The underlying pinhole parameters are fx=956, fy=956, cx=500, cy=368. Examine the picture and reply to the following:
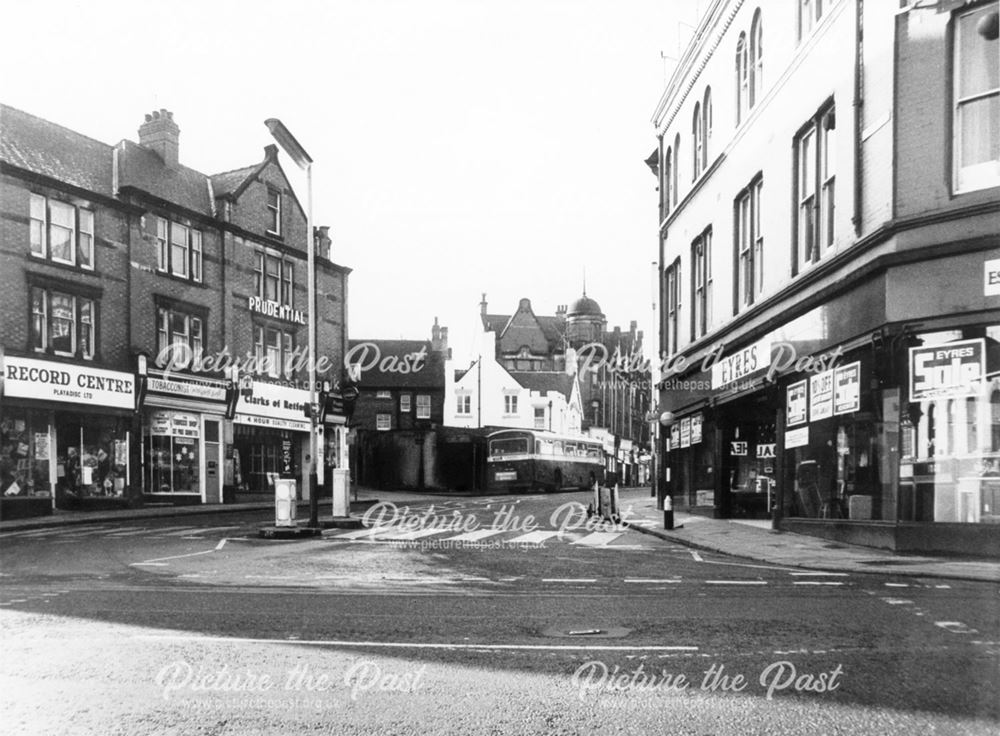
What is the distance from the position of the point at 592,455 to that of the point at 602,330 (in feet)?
166

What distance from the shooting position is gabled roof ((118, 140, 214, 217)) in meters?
32.6

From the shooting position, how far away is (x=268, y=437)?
3953 centimetres

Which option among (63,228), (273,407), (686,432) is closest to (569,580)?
(686,432)

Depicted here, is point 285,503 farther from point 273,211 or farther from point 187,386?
point 273,211

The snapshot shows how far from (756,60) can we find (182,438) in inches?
913

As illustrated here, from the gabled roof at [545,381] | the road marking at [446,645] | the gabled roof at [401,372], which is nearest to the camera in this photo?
the road marking at [446,645]

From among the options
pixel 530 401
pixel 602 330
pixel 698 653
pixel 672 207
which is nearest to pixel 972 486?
pixel 698 653

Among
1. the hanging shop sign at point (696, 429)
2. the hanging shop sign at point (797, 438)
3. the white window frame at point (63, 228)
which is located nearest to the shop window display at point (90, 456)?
the white window frame at point (63, 228)

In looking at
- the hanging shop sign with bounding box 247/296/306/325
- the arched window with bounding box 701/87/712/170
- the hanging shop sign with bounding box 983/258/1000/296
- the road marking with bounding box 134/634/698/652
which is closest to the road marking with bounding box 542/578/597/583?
the road marking with bounding box 134/634/698/652

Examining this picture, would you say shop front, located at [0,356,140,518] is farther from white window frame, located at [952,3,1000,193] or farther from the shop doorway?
white window frame, located at [952,3,1000,193]

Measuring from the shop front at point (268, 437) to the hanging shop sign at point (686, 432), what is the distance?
15.3 meters

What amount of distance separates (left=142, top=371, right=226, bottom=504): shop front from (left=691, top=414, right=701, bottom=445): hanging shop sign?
58.9 feet

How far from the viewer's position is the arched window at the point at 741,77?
22891mm

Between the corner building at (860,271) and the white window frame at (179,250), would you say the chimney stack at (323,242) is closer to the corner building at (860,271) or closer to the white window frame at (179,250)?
the white window frame at (179,250)
